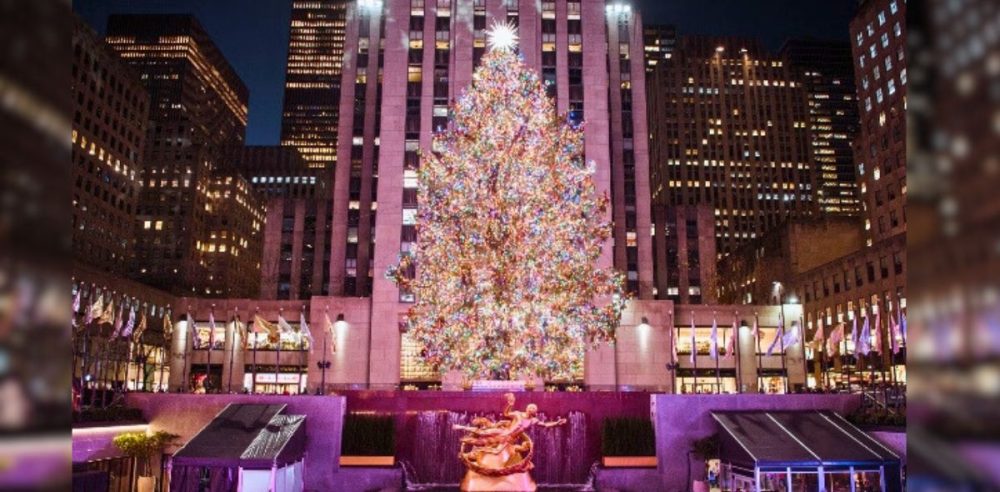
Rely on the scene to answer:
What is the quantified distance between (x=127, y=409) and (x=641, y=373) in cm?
3769

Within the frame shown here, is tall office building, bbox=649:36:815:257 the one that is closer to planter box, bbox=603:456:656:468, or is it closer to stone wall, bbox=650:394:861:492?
stone wall, bbox=650:394:861:492

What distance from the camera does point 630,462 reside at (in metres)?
25.0

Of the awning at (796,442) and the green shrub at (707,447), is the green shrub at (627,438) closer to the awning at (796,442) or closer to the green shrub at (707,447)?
the green shrub at (707,447)

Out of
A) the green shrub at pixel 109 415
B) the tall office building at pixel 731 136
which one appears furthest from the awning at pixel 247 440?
the tall office building at pixel 731 136

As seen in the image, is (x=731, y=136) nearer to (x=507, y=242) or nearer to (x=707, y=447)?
(x=507, y=242)

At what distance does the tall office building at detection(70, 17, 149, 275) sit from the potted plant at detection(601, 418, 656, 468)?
8955cm

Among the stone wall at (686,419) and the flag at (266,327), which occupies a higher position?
the flag at (266,327)

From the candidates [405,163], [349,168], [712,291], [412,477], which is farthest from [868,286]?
[412,477]

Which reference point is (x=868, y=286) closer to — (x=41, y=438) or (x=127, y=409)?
(x=127, y=409)

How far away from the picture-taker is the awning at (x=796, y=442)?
21.3 m

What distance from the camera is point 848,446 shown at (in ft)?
73.0

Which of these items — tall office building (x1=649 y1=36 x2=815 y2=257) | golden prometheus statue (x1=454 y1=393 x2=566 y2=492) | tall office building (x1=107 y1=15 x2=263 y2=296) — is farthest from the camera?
tall office building (x1=649 y1=36 x2=815 y2=257)

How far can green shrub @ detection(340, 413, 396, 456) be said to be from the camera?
975 inches

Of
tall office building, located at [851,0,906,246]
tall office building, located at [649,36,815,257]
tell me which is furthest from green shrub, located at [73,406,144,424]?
tall office building, located at [649,36,815,257]
